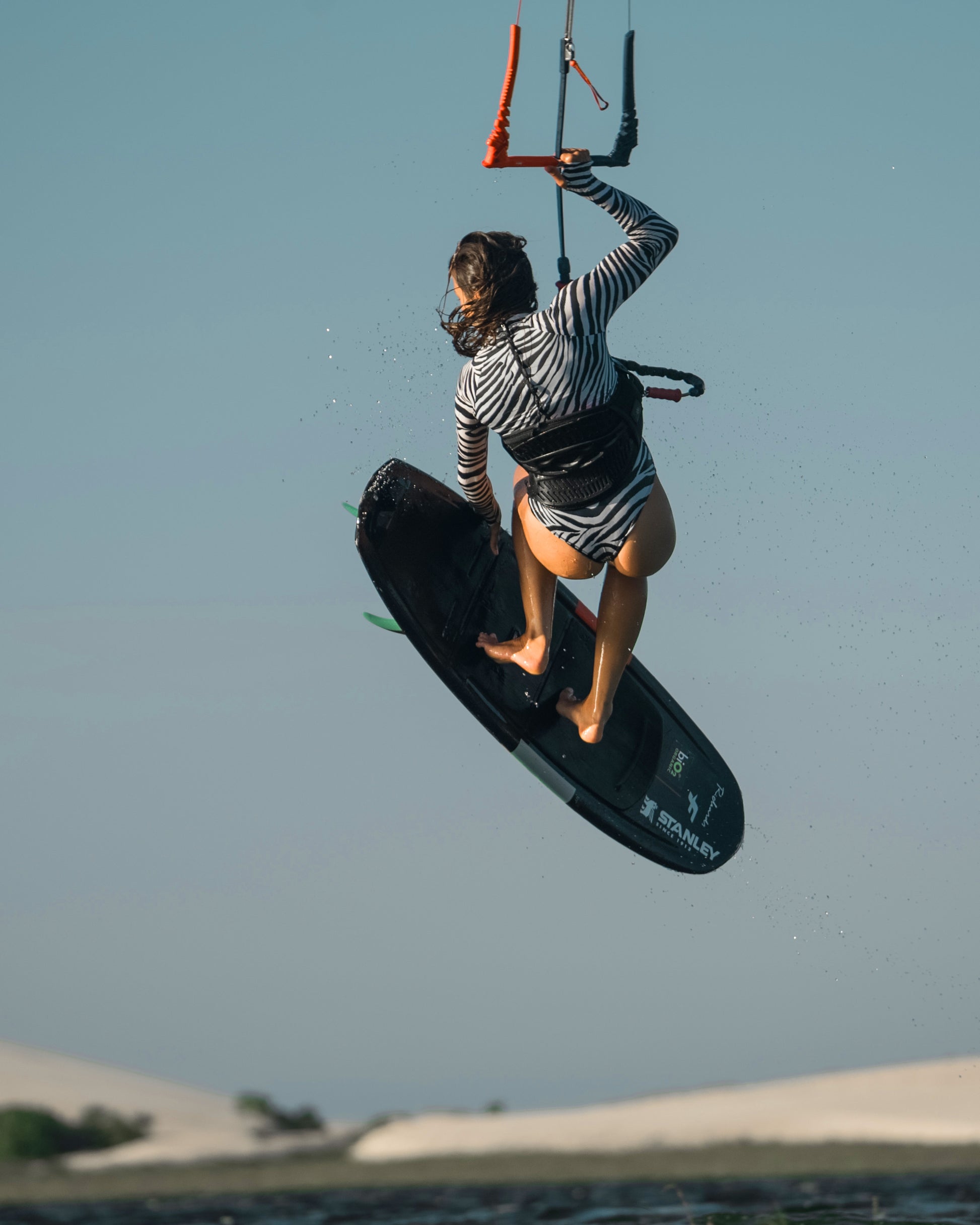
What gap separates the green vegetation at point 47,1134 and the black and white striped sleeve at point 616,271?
24.5 metres

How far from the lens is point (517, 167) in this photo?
4402 mm

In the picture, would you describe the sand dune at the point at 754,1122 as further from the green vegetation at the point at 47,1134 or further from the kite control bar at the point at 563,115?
the kite control bar at the point at 563,115

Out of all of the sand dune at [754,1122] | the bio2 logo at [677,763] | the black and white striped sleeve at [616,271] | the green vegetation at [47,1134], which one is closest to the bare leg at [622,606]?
the black and white striped sleeve at [616,271]

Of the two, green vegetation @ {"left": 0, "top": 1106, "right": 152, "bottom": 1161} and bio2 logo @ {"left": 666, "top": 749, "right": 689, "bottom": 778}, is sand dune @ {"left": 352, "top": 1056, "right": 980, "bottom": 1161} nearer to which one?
green vegetation @ {"left": 0, "top": 1106, "right": 152, "bottom": 1161}

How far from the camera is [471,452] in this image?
562 centimetres

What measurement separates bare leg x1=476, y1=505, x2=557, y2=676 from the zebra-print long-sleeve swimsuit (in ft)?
2.12

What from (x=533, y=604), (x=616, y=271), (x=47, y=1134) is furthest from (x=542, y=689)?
(x=47, y=1134)

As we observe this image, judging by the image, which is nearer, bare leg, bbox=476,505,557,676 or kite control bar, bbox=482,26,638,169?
kite control bar, bbox=482,26,638,169

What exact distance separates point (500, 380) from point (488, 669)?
2148mm

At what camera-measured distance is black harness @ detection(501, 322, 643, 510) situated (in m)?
5.13

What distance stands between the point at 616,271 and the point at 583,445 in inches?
28.6

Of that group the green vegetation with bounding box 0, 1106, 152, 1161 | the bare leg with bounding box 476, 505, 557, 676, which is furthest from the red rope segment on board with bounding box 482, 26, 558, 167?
the green vegetation with bounding box 0, 1106, 152, 1161

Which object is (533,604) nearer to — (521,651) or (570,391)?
(521,651)

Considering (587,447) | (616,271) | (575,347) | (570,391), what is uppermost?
(616,271)
